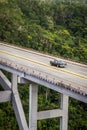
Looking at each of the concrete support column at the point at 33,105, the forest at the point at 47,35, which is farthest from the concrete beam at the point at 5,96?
the forest at the point at 47,35

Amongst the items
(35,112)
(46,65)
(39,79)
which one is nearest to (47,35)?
(46,65)

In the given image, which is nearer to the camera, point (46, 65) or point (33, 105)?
point (33, 105)

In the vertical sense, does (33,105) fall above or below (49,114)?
above

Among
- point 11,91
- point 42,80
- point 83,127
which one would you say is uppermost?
point 42,80

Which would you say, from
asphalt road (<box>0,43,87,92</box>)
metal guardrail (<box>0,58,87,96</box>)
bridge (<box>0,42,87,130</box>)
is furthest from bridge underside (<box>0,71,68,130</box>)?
asphalt road (<box>0,43,87,92</box>)

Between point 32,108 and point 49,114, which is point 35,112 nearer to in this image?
point 32,108

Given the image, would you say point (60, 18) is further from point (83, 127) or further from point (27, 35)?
point (83, 127)

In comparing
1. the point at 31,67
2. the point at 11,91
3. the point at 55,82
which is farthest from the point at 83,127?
the point at 55,82

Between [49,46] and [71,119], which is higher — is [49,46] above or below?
above
